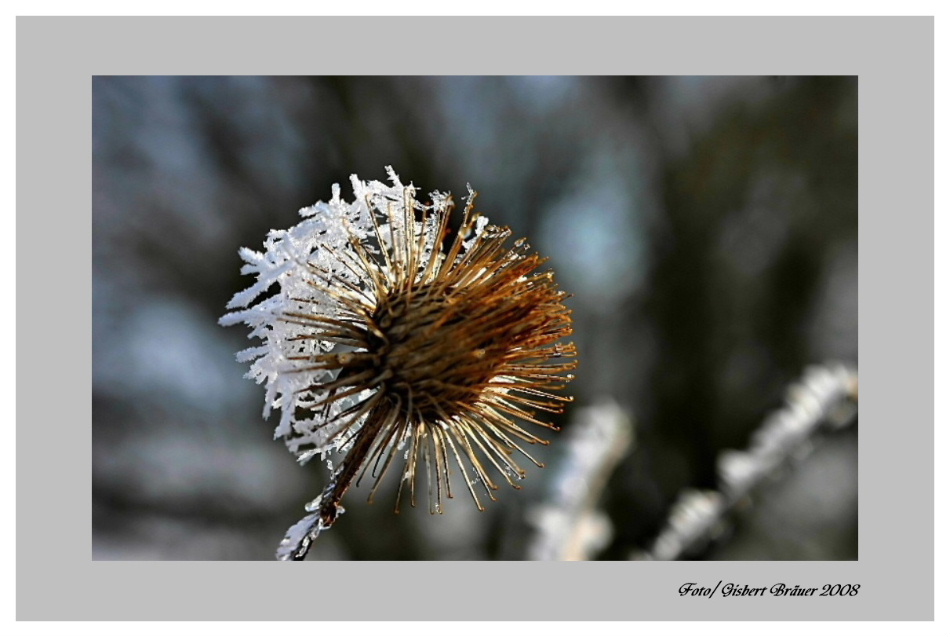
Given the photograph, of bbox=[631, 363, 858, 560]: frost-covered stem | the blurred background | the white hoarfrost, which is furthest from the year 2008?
the blurred background

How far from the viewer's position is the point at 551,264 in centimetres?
955

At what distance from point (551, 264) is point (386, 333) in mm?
7766

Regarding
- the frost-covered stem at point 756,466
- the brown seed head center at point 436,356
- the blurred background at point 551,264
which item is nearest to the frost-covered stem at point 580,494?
the frost-covered stem at point 756,466

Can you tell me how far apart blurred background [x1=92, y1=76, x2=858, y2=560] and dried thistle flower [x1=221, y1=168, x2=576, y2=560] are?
629 cm

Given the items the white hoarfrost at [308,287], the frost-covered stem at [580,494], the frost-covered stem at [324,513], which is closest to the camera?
the frost-covered stem at [324,513]

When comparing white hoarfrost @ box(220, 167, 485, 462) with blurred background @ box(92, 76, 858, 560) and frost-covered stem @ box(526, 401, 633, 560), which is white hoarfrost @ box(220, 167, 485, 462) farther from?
blurred background @ box(92, 76, 858, 560)

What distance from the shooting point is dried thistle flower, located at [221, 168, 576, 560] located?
1.79 m

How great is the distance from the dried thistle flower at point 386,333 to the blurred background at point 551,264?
629 centimetres

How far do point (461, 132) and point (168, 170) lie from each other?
3.37 metres

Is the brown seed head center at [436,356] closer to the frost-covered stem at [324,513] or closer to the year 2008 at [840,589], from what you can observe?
the frost-covered stem at [324,513]

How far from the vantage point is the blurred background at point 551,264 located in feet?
26.8

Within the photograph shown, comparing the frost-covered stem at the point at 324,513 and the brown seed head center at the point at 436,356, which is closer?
the frost-covered stem at the point at 324,513

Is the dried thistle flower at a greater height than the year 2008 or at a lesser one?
greater

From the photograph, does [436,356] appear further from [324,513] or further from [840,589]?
[840,589]
